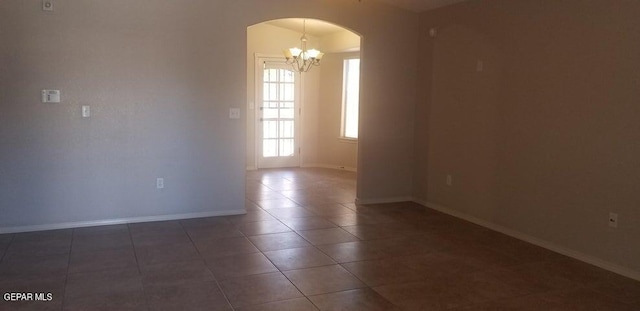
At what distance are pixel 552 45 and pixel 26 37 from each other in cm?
457

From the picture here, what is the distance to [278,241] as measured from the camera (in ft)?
13.8

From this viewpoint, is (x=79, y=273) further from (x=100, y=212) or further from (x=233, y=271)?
(x=100, y=212)

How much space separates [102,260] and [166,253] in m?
0.47

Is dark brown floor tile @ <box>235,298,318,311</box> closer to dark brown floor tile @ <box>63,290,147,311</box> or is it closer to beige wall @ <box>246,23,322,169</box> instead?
dark brown floor tile @ <box>63,290,147,311</box>

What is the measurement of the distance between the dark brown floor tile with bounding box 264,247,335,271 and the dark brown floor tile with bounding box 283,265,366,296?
94 mm

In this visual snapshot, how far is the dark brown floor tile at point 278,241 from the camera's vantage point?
405cm

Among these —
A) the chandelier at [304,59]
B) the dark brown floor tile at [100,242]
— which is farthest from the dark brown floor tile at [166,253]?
the chandelier at [304,59]

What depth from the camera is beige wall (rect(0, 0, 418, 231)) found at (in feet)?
14.0

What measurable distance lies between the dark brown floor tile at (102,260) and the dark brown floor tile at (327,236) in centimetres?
149

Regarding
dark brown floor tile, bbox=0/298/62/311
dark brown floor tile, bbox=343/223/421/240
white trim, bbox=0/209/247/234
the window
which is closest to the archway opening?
the window

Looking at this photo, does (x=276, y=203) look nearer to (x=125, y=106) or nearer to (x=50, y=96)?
(x=125, y=106)

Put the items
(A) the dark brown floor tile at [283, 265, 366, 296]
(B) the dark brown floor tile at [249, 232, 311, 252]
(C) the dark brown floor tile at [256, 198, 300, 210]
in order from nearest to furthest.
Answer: (A) the dark brown floor tile at [283, 265, 366, 296]
(B) the dark brown floor tile at [249, 232, 311, 252]
(C) the dark brown floor tile at [256, 198, 300, 210]

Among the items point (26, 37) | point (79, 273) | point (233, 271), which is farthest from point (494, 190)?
point (26, 37)

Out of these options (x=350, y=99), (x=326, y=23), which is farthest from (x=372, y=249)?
(x=350, y=99)
